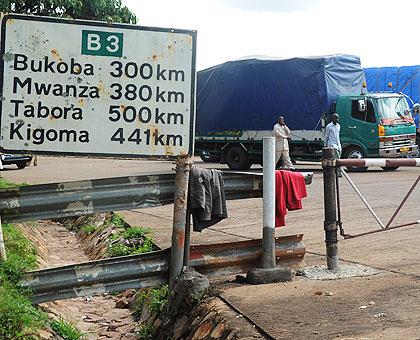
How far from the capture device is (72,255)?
10.9 m

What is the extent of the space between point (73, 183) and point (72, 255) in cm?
582

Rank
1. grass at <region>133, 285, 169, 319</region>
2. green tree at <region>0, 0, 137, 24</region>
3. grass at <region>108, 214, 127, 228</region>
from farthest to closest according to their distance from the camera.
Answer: green tree at <region>0, 0, 137, 24</region> → grass at <region>108, 214, 127, 228</region> → grass at <region>133, 285, 169, 319</region>

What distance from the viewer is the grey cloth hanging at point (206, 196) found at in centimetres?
552

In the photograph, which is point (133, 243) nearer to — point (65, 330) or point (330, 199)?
point (65, 330)

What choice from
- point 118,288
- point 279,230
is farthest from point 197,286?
point 279,230

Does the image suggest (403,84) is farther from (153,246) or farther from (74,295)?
(74,295)

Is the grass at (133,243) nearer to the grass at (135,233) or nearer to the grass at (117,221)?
the grass at (135,233)

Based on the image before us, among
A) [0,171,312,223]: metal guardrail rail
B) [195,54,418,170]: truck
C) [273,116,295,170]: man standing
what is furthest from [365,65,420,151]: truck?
[0,171,312,223]: metal guardrail rail

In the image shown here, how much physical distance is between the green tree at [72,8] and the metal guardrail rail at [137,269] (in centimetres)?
892

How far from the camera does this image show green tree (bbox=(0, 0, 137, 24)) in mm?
14906

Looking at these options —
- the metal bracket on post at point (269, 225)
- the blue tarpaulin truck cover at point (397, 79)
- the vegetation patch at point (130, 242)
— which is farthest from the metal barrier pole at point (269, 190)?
the blue tarpaulin truck cover at point (397, 79)

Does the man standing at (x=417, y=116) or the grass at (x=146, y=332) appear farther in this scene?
the man standing at (x=417, y=116)

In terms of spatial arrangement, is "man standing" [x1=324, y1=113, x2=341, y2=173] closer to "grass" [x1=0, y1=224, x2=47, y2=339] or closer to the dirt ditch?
the dirt ditch

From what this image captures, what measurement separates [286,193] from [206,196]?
2.81ft
